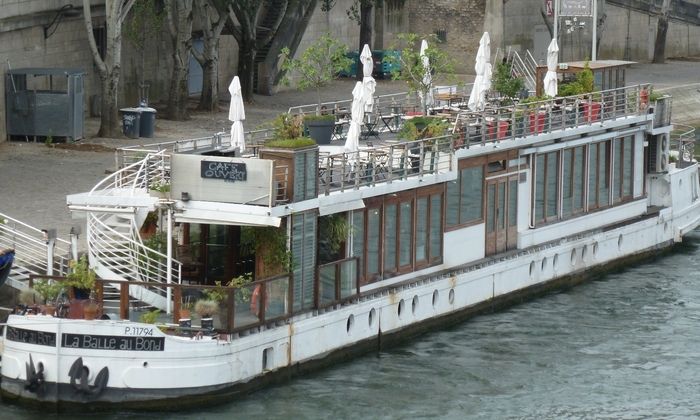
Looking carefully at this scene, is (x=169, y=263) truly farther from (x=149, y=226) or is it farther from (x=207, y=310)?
(x=149, y=226)

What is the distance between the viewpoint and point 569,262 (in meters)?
27.8

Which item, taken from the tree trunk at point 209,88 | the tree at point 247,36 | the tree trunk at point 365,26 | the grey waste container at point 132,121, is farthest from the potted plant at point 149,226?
the tree trunk at point 365,26

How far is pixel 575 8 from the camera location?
33875mm

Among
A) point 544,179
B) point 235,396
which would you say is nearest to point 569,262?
point 544,179

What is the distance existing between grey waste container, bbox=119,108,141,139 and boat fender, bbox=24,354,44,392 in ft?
64.6

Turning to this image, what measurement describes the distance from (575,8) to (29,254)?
15163 mm

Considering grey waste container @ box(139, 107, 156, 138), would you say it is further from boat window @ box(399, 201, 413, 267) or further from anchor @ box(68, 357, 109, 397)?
anchor @ box(68, 357, 109, 397)

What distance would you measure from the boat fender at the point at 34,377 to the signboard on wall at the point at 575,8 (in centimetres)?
1778

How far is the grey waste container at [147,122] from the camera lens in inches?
1513

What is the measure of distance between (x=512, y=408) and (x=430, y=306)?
3.64m

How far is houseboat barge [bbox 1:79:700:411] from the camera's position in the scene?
19125 millimetres

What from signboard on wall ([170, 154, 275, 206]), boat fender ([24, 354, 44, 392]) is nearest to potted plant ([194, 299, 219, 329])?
signboard on wall ([170, 154, 275, 206])

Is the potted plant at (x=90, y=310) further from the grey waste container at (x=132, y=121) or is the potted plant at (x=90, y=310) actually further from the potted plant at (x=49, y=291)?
the grey waste container at (x=132, y=121)

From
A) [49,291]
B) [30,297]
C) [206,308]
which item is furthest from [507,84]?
[30,297]
